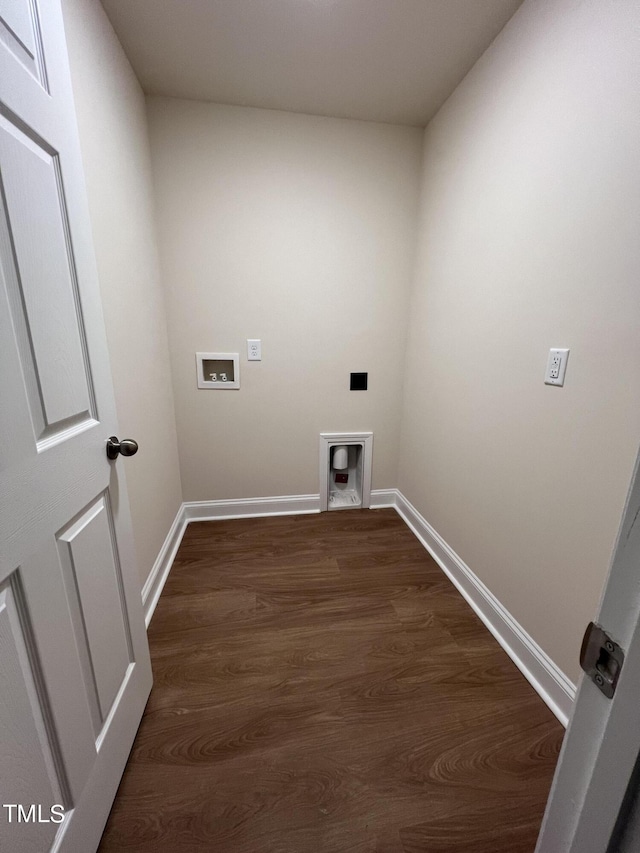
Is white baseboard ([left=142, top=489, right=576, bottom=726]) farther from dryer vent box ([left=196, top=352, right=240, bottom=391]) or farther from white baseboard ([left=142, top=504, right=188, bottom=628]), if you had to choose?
dryer vent box ([left=196, top=352, right=240, bottom=391])

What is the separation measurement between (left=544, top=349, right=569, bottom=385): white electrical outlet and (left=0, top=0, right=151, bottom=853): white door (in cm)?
145

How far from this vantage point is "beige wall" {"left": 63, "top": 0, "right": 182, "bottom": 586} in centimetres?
111

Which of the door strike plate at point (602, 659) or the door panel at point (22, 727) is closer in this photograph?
the door strike plate at point (602, 659)

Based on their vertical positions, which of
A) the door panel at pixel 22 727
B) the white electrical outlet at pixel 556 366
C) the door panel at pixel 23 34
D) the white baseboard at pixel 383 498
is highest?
the door panel at pixel 23 34

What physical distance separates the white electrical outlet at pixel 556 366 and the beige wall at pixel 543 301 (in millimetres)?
29

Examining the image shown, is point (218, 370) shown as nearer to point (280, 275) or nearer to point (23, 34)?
point (280, 275)

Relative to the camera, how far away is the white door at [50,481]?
0.57m

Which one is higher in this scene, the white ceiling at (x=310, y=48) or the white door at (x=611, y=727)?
the white ceiling at (x=310, y=48)

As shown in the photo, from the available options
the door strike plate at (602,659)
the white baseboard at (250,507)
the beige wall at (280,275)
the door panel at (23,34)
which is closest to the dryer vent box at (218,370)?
the beige wall at (280,275)

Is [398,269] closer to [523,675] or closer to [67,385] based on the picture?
[67,385]

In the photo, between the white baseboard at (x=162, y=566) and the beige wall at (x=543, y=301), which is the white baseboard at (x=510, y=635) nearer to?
the beige wall at (x=543, y=301)

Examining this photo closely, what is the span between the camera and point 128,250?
1407 millimetres

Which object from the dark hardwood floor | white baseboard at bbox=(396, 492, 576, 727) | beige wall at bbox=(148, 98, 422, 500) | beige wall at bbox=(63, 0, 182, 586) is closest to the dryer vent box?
beige wall at bbox=(148, 98, 422, 500)

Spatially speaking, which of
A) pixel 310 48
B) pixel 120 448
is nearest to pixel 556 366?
pixel 120 448
